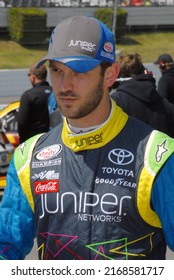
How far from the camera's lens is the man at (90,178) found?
2250 mm

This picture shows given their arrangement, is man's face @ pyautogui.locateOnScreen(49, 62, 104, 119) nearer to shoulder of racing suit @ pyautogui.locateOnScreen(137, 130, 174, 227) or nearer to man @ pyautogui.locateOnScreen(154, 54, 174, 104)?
shoulder of racing suit @ pyautogui.locateOnScreen(137, 130, 174, 227)

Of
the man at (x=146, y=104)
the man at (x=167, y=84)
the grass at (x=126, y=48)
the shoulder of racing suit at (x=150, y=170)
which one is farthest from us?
the grass at (x=126, y=48)

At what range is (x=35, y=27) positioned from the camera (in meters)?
33.9

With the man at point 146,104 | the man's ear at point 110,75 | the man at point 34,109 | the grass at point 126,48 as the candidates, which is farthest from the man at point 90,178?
the grass at point 126,48

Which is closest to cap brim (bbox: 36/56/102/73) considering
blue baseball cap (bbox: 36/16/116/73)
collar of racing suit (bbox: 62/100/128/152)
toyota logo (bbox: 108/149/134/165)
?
blue baseball cap (bbox: 36/16/116/73)

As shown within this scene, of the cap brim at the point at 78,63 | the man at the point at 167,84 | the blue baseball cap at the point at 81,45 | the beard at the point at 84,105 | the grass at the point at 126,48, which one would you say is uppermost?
the blue baseball cap at the point at 81,45

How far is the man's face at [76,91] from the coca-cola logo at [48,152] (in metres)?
0.18

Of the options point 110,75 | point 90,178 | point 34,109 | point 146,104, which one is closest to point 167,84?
point 34,109

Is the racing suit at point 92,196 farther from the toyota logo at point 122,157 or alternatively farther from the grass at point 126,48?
the grass at point 126,48

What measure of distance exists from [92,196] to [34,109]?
198 inches

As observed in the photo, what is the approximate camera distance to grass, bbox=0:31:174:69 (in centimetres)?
3047

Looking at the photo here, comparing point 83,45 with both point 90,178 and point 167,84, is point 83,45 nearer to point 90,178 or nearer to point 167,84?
point 90,178
